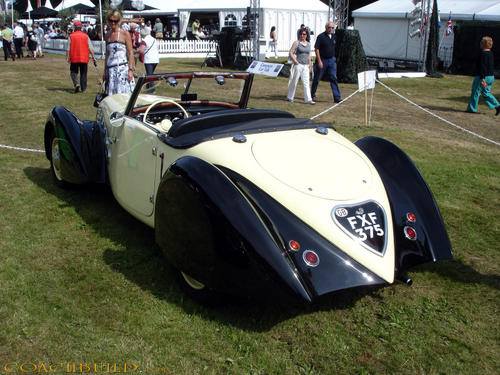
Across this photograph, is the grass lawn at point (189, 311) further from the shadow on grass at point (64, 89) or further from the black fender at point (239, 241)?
the shadow on grass at point (64, 89)

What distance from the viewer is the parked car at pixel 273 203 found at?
2.90m

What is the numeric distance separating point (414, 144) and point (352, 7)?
3701 cm

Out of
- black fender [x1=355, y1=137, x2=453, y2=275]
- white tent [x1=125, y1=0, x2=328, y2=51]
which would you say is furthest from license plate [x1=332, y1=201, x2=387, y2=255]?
white tent [x1=125, y1=0, x2=328, y2=51]

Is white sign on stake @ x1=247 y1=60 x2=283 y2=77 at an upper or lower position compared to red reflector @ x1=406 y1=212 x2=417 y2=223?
upper

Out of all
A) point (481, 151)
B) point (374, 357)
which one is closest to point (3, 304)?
point (374, 357)

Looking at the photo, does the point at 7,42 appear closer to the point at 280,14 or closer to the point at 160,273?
the point at 280,14

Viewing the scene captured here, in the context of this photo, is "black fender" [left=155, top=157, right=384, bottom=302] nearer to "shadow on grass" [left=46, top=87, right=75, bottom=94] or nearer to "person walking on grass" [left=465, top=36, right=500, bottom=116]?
"person walking on grass" [left=465, top=36, right=500, bottom=116]

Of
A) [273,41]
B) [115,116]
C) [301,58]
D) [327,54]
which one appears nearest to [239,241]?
[115,116]

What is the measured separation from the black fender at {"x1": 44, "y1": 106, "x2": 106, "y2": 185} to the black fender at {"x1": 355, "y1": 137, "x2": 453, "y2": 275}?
8.56 ft

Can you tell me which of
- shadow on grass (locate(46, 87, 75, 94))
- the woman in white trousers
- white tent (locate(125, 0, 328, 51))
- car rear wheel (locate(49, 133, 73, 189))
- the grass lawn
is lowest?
the grass lawn

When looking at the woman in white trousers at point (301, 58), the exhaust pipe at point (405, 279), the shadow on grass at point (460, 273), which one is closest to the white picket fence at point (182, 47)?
the woman in white trousers at point (301, 58)

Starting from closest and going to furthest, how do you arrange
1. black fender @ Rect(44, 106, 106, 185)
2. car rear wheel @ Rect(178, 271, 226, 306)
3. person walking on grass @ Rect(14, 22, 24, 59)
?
car rear wheel @ Rect(178, 271, 226, 306)
black fender @ Rect(44, 106, 106, 185)
person walking on grass @ Rect(14, 22, 24, 59)

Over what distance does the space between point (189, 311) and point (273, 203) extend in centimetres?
93

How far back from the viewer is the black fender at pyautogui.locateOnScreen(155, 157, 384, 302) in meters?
2.83
